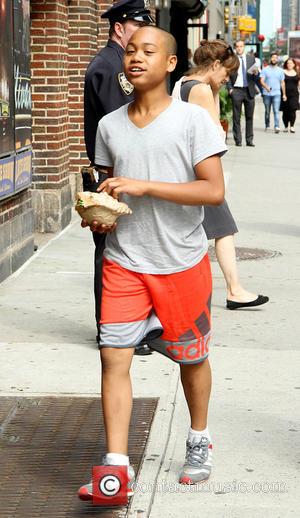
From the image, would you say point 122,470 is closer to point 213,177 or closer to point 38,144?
point 213,177

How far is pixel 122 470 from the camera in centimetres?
435

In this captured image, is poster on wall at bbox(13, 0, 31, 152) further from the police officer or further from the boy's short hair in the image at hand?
the boy's short hair

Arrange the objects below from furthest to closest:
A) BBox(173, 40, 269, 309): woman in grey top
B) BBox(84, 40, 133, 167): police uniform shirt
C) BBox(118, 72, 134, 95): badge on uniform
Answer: BBox(173, 40, 269, 309): woman in grey top, BBox(84, 40, 133, 167): police uniform shirt, BBox(118, 72, 134, 95): badge on uniform

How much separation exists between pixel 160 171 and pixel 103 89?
7.03 feet

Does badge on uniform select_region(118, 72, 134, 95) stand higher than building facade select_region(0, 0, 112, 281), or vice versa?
badge on uniform select_region(118, 72, 134, 95)

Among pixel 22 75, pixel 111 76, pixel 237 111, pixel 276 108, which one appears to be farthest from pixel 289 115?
pixel 111 76

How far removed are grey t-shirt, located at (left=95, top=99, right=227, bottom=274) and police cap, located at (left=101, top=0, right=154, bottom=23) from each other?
1.91 metres

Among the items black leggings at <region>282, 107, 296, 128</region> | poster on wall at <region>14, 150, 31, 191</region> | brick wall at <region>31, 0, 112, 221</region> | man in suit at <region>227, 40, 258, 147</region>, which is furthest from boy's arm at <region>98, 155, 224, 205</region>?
black leggings at <region>282, 107, 296, 128</region>

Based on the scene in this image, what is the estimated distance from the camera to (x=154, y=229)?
4461 millimetres

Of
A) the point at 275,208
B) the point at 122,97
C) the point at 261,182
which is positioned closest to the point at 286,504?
the point at 122,97

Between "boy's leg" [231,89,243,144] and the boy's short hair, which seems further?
"boy's leg" [231,89,243,144]

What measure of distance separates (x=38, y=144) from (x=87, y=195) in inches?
283

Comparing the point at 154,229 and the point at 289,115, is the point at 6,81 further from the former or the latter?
the point at 289,115

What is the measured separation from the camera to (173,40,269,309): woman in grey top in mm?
7277
